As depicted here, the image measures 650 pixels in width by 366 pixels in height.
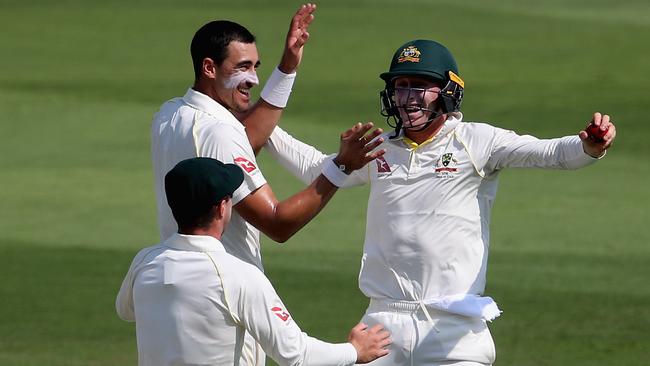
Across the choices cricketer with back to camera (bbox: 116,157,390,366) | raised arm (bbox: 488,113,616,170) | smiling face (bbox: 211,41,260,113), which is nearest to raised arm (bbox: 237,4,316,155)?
smiling face (bbox: 211,41,260,113)

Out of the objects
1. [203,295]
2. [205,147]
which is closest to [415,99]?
[205,147]

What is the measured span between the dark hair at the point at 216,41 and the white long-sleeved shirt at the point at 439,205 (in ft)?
2.72

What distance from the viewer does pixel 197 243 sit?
515 centimetres

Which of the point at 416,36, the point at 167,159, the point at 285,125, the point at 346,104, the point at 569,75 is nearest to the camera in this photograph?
the point at 167,159

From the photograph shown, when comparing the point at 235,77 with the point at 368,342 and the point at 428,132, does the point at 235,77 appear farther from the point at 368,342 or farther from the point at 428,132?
the point at 368,342

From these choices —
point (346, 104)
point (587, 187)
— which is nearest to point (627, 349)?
point (587, 187)

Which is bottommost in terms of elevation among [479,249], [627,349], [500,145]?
[627,349]

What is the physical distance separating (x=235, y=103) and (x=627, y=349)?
442cm

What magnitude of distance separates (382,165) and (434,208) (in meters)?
0.32

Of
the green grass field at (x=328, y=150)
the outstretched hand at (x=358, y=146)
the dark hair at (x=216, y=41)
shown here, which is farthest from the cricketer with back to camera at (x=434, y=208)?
the green grass field at (x=328, y=150)

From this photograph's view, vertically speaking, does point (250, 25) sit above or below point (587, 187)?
above

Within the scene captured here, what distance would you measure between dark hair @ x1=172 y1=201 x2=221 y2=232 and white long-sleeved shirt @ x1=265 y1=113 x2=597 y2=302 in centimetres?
141

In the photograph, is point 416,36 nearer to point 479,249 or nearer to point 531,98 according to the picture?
point 531,98

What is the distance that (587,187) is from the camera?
52.2ft
